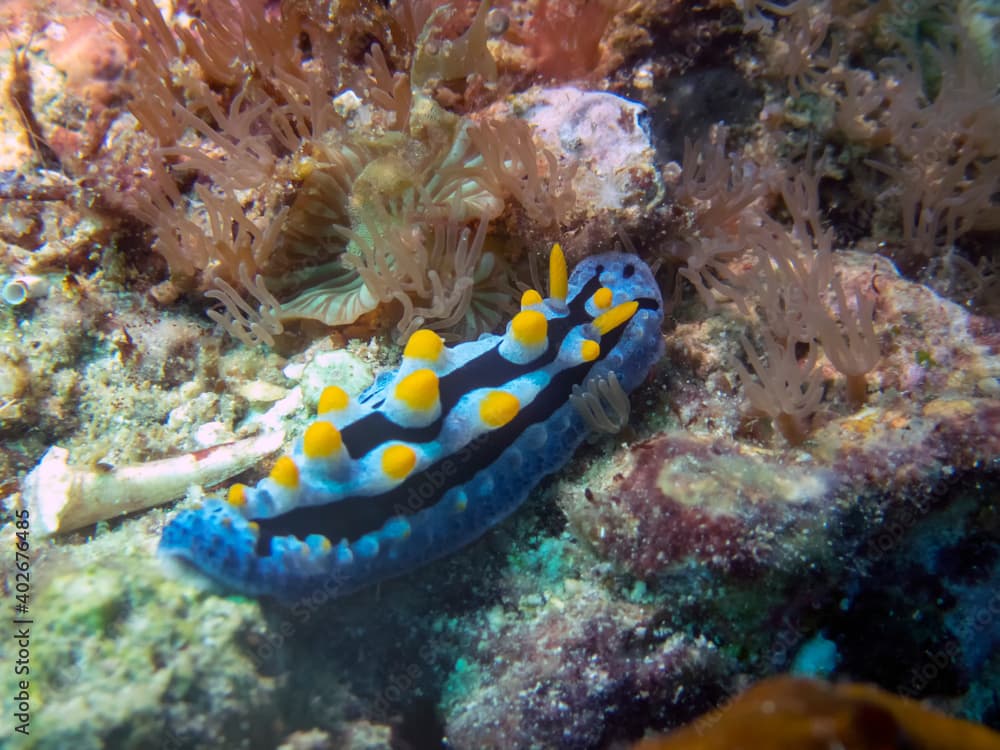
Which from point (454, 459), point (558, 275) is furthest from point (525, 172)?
point (454, 459)

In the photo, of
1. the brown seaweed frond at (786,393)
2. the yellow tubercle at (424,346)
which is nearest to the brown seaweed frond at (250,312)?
the yellow tubercle at (424,346)

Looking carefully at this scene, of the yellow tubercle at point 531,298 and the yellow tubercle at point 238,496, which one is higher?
the yellow tubercle at point 531,298

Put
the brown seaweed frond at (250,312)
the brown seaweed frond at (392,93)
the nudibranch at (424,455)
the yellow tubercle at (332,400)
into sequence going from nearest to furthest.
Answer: the nudibranch at (424,455), the yellow tubercle at (332,400), the brown seaweed frond at (250,312), the brown seaweed frond at (392,93)

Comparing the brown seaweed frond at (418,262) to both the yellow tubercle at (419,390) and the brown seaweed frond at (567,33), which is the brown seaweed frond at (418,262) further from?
the brown seaweed frond at (567,33)

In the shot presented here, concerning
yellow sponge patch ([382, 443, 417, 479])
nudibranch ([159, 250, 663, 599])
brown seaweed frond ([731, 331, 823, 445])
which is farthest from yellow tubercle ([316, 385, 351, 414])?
brown seaweed frond ([731, 331, 823, 445])

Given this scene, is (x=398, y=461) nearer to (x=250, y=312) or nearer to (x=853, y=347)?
(x=250, y=312)

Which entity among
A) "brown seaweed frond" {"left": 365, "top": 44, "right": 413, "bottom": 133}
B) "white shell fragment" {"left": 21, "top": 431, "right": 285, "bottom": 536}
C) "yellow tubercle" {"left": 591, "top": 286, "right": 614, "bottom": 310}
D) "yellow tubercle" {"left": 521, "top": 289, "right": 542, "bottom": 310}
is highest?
"brown seaweed frond" {"left": 365, "top": 44, "right": 413, "bottom": 133}

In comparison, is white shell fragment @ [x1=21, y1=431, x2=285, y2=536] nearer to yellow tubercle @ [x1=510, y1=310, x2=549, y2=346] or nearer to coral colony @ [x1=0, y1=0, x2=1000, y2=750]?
coral colony @ [x1=0, y1=0, x2=1000, y2=750]

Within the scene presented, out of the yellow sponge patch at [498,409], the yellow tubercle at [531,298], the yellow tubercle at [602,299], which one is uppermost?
the yellow tubercle at [531,298]

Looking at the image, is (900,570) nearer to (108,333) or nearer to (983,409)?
(983,409)
